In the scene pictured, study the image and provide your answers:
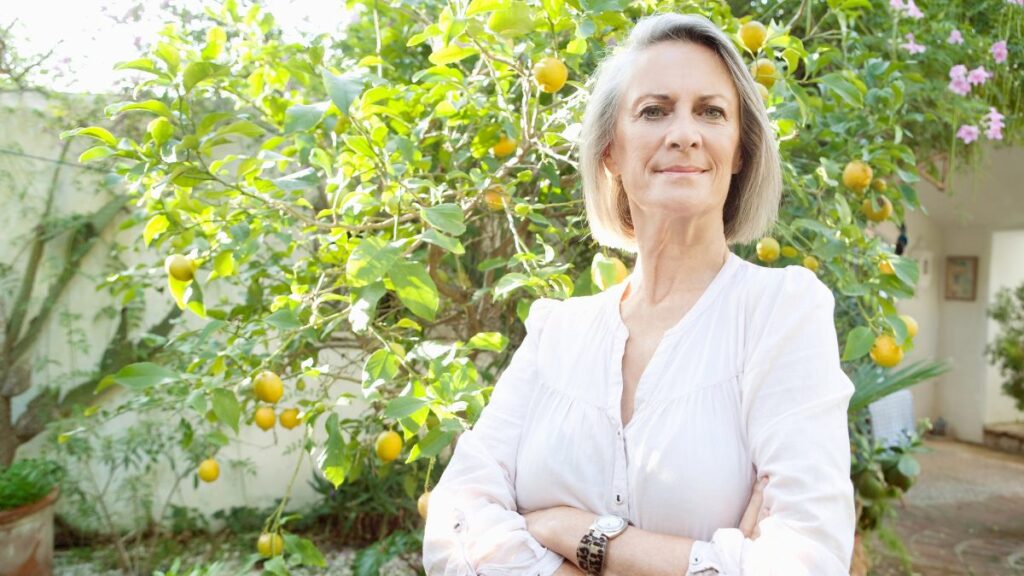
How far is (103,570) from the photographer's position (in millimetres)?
3811

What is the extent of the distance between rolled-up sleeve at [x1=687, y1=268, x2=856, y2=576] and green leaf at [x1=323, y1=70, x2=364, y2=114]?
0.69m

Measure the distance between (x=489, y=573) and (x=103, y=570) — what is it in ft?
11.0

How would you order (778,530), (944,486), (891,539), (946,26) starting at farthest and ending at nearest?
(944,486)
(891,539)
(946,26)
(778,530)

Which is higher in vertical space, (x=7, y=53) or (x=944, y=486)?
(x=7, y=53)

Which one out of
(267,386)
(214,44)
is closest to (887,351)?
(267,386)

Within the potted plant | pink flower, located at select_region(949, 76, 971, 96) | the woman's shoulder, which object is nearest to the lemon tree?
the woman's shoulder

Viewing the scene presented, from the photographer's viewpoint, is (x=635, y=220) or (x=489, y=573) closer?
(x=489, y=573)

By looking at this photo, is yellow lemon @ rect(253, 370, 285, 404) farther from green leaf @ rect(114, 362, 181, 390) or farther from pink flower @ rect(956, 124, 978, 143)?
pink flower @ rect(956, 124, 978, 143)

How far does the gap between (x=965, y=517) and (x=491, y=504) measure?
5.00 meters

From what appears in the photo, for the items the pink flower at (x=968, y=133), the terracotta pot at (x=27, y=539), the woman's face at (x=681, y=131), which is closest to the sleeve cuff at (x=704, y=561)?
the woman's face at (x=681, y=131)

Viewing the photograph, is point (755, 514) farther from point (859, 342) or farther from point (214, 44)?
point (214, 44)

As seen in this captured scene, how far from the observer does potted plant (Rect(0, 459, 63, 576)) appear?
11.4 ft

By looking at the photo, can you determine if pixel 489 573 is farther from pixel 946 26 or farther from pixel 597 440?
pixel 946 26

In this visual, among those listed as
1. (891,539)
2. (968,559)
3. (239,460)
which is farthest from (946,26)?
(239,460)
